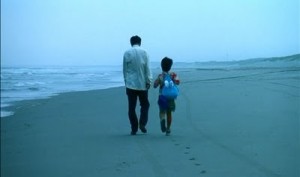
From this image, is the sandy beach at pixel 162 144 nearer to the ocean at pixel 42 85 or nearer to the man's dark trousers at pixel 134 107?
the man's dark trousers at pixel 134 107

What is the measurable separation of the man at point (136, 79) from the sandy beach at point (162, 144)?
0.29 m

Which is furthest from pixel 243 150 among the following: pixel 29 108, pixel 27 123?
pixel 29 108

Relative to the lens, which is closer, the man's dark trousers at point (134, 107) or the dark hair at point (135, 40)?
the man's dark trousers at point (134, 107)

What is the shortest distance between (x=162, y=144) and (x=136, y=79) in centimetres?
134

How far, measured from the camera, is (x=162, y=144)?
17.5 feet

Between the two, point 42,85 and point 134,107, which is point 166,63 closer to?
point 134,107

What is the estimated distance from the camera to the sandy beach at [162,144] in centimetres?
401

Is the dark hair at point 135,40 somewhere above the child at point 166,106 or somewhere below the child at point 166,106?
above

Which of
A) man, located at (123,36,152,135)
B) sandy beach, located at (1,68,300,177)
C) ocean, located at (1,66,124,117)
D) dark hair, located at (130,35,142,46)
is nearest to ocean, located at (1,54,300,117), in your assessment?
ocean, located at (1,66,124,117)

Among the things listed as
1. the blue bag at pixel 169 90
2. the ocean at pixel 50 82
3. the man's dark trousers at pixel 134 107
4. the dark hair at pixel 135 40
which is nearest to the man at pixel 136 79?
the man's dark trousers at pixel 134 107

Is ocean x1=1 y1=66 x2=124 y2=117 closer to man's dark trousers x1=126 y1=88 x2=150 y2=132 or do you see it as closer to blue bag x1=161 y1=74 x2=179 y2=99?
man's dark trousers x1=126 y1=88 x2=150 y2=132

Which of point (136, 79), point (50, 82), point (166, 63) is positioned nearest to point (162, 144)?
point (136, 79)

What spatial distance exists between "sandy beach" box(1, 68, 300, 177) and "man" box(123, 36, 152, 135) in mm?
293

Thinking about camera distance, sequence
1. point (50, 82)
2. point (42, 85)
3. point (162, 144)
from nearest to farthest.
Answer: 1. point (162, 144)
2. point (42, 85)
3. point (50, 82)
